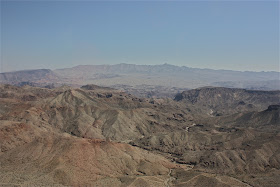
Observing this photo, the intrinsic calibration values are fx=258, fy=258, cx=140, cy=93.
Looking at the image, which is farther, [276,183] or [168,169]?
[168,169]

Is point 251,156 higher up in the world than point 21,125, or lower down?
lower down

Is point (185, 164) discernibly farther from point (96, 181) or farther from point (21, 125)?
point (21, 125)

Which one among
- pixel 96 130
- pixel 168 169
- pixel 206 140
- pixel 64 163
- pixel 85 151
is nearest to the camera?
pixel 64 163

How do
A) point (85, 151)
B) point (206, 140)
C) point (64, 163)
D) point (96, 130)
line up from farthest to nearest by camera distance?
point (96, 130) < point (206, 140) < point (85, 151) < point (64, 163)

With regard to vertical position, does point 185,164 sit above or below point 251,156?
below

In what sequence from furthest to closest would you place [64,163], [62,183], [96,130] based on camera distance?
[96,130], [64,163], [62,183]

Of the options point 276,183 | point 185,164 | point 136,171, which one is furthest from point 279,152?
point 136,171

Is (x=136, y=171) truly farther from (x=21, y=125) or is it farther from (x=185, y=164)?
(x=21, y=125)

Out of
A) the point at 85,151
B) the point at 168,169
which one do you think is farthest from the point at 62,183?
the point at 168,169

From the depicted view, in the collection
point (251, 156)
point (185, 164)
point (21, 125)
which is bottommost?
point (185, 164)
